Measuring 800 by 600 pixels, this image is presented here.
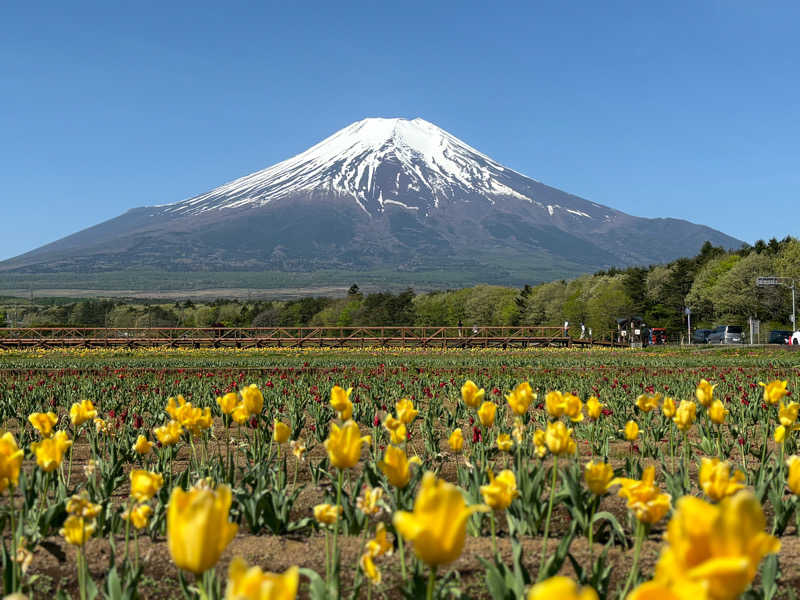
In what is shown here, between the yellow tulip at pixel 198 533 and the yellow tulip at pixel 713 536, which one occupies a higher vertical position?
the yellow tulip at pixel 713 536

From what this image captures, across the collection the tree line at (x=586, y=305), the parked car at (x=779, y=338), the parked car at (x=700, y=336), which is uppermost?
the tree line at (x=586, y=305)

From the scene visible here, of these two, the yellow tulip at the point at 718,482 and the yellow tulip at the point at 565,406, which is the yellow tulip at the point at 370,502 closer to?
the yellow tulip at the point at 718,482

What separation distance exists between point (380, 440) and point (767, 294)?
215 feet

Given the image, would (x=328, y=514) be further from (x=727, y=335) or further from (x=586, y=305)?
(x=586, y=305)

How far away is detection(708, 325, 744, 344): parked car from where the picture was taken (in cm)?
5466

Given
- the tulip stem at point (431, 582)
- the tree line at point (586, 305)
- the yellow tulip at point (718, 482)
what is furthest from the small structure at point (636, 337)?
the tulip stem at point (431, 582)

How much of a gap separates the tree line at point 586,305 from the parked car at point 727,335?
8.02 m

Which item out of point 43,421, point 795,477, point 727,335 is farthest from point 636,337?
point 795,477

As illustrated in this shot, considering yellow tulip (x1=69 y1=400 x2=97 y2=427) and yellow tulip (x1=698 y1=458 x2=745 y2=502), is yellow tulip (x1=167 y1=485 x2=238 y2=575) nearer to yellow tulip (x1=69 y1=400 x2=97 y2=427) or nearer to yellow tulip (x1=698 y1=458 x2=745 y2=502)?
yellow tulip (x1=698 y1=458 x2=745 y2=502)

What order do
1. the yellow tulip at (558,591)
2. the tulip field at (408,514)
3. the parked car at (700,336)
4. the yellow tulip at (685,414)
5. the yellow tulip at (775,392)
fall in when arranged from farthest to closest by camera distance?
the parked car at (700,336), the yellow tulip at (775,392), the yellow tulip at (685,414), the tulip field at (408,514), the yellow tulip at (558,591)

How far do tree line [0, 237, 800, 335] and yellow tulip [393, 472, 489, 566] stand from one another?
63341mm

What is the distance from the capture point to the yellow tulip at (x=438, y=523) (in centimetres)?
166

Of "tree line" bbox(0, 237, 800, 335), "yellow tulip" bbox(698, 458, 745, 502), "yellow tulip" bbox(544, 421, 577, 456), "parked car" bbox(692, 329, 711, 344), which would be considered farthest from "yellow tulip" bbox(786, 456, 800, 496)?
"tree line" bbox(0, 237, 800, 335)

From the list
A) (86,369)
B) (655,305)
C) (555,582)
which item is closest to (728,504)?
(555,582)
